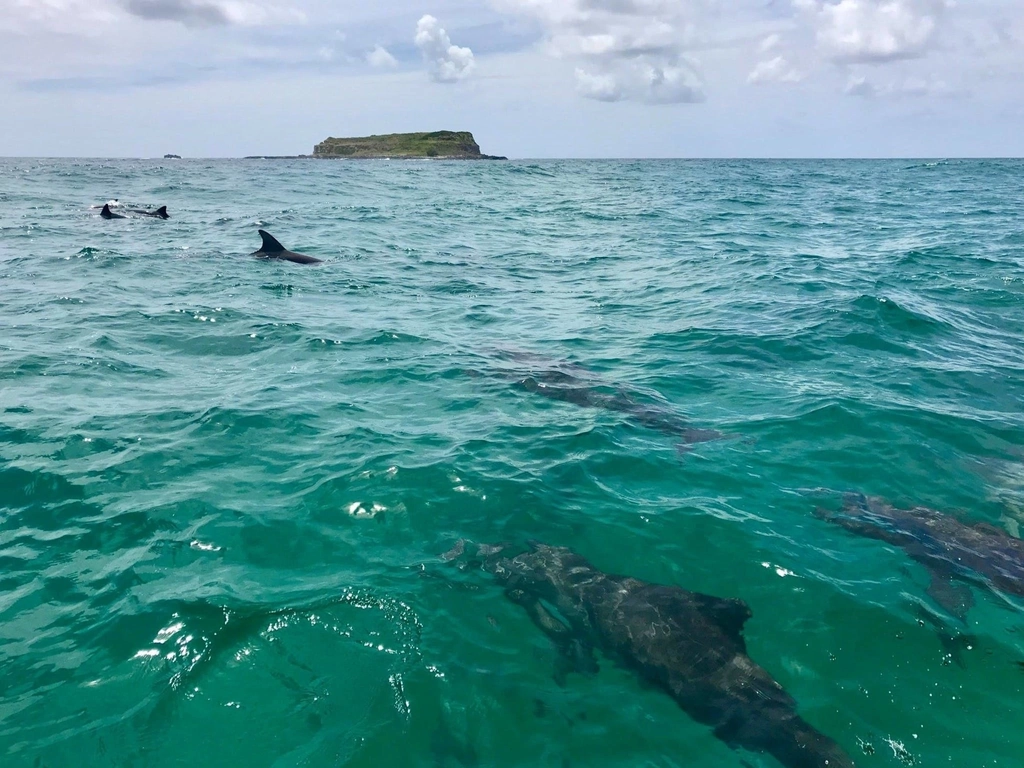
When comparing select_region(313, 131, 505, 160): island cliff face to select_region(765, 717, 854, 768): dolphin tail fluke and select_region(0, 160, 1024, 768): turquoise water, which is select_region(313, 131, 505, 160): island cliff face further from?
select_region(765, 717, 854, 768): dolphin tail fluke

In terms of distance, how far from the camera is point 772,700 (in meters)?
6.34

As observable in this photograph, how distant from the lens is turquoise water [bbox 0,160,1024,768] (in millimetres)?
6102

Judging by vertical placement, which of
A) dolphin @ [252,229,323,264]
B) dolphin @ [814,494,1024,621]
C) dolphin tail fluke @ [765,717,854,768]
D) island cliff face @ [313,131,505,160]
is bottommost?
island cliff face @ [313,131,505,160]

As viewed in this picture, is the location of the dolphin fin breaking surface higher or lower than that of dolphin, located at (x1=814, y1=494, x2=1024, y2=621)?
higher

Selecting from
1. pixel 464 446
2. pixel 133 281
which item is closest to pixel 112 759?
pixel 464 446

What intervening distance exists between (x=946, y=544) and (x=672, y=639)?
4100mm

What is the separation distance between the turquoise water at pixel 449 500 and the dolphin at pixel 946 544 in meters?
0.22

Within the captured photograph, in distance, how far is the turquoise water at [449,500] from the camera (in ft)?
20.0

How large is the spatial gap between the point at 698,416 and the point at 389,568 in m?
6.67

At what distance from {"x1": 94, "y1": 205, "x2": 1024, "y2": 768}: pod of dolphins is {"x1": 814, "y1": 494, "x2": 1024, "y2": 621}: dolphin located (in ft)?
0.04

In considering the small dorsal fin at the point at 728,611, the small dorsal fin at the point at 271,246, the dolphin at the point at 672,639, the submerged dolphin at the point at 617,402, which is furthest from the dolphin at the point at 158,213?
the small dorsal fin at the point at 728,611

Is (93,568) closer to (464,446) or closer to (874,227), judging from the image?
(464,446)

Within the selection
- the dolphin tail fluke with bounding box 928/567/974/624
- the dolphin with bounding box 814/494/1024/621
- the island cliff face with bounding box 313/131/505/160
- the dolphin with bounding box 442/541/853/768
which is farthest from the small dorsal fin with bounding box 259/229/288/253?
the island cliff face with bounding box 313/131/505/160

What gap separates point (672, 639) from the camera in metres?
6.99
